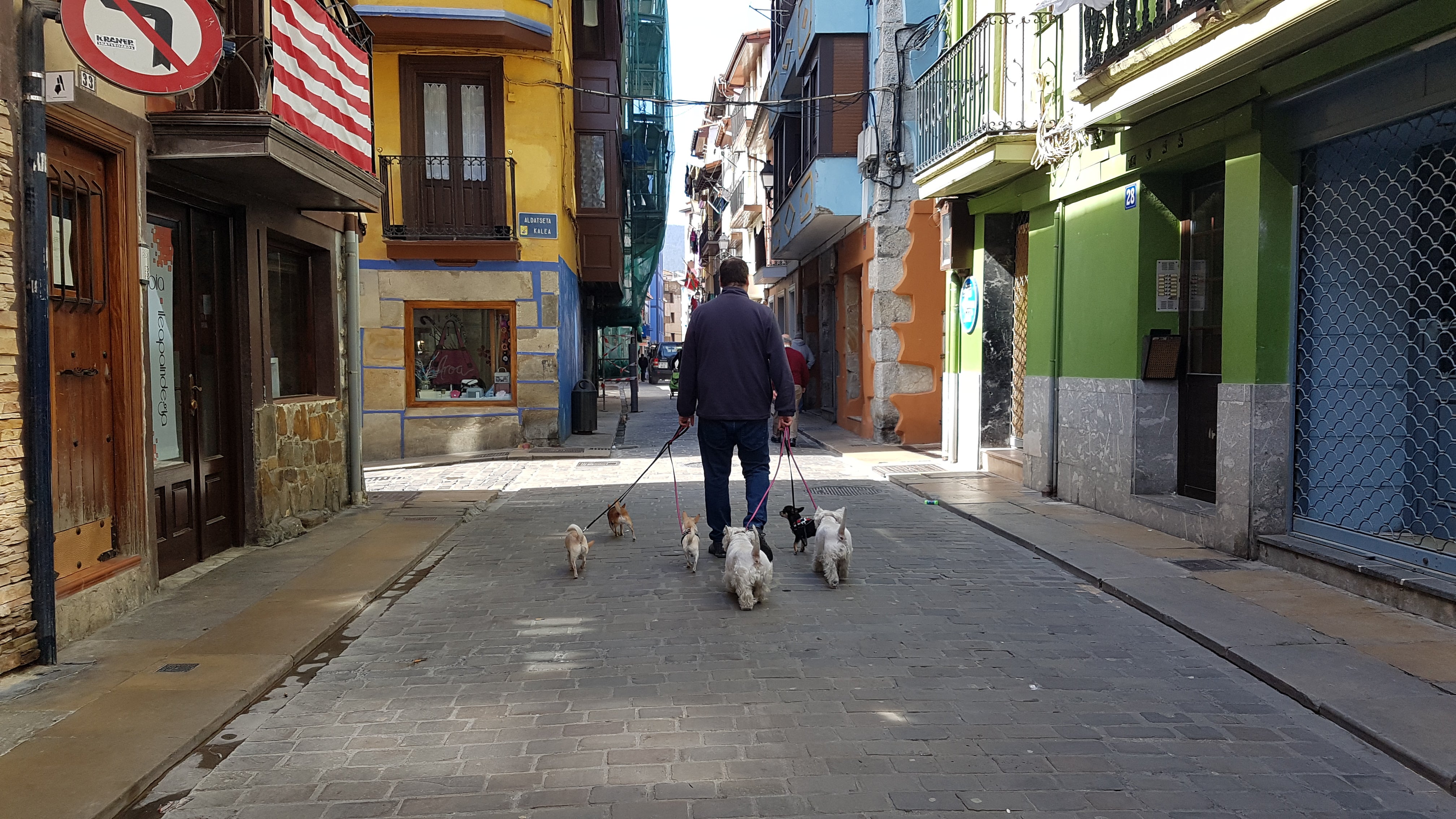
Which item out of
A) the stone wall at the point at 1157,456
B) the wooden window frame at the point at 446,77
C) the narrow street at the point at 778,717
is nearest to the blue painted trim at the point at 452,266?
the wooden window frame at the point at 446,77

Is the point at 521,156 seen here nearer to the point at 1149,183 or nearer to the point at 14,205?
the point at 1149,183

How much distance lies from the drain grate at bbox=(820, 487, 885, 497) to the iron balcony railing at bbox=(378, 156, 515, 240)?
7158mm

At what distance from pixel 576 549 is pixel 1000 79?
7.48m

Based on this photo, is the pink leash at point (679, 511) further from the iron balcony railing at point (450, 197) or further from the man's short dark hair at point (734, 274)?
the iron balcony railing at point (450, 197)

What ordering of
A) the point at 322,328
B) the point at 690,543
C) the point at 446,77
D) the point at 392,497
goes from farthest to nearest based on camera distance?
the point at 446,77 → the point at 392,497 → the point at 322,328 → the point at 690,543

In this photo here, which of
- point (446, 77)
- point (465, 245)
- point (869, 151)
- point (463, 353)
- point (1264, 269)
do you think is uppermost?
point (446, 77)

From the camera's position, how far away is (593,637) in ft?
17.7

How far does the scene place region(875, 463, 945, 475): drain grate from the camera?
12602mm

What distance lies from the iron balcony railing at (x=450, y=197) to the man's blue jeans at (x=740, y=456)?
945 centimetres

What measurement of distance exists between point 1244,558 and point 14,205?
7771 mm

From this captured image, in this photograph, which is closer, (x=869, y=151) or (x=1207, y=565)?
(x=1207, y=565)

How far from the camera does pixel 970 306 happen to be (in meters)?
13.1

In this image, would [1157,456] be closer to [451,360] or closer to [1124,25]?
[1124,25]

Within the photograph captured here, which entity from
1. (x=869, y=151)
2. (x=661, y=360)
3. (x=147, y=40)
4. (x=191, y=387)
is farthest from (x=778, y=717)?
(x=661, y=360)
